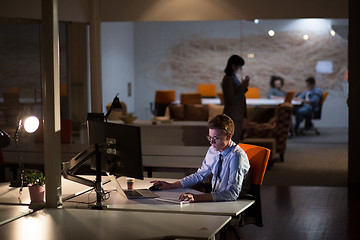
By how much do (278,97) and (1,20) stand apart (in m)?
6.79

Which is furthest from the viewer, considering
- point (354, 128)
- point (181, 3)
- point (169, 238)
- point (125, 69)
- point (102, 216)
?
point (125, 69)

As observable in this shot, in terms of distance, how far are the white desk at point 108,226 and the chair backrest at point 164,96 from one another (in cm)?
940

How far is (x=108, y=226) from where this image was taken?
3.48 metres

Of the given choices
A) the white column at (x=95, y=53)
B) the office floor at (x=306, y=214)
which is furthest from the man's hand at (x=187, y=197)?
the white column at (x=95, y=53)

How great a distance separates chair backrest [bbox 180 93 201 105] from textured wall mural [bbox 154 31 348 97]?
0.55m

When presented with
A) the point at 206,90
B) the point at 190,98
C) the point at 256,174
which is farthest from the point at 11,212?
the point at 206,90

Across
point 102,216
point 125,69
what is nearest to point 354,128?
point 102,216

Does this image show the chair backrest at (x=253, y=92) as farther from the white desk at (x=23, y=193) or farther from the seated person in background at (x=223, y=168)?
the seated person in background at (x=223, y=168)

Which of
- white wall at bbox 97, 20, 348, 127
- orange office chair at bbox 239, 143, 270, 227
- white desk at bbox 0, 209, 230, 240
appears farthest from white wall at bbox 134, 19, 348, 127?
white desk at bbox 0, 209, 230, 240

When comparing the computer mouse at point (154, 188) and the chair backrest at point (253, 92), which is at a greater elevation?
the chair backrest at point (253, 92)

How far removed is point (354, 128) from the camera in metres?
8.32

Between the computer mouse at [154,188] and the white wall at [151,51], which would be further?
the white wall at [151,51]

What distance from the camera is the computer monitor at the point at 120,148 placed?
3.96 meters

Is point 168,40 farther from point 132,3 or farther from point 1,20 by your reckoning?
point 1,20
